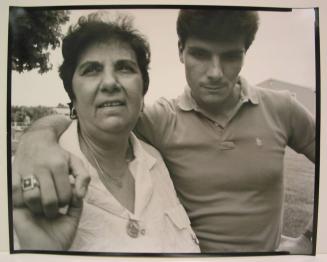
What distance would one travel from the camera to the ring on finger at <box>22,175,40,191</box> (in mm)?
1356

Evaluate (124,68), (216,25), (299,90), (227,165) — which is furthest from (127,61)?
(299,90)

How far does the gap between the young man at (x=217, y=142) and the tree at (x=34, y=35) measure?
0.27m

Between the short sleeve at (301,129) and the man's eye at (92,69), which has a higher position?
the man's eye at (92,69)

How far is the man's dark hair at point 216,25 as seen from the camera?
1.39 metres

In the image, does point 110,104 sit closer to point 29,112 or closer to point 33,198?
point 29,112

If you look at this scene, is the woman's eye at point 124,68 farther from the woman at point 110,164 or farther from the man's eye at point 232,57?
the man's eye at point 232,57

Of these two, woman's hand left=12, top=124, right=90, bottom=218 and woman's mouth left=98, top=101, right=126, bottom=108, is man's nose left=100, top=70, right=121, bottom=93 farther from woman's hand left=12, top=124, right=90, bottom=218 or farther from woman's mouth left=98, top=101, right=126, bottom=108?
woman's hand left=12, top=124, right=90, bottom=218

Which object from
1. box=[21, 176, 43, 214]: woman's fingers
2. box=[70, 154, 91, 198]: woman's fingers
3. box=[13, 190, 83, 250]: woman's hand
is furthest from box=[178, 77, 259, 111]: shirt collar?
box=[21, 176, 43, 214]: woman's fingers

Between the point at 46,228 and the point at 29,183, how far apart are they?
205 mm

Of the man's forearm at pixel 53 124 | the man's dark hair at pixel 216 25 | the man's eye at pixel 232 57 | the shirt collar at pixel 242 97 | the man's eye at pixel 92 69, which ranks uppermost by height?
the man's dark hair at pixel 216 25

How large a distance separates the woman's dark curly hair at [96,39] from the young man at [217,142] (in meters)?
0.16

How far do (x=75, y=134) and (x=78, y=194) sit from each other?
0.85 ft

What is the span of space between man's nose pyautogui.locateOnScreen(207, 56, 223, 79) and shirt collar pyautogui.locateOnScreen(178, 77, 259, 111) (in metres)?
0.11

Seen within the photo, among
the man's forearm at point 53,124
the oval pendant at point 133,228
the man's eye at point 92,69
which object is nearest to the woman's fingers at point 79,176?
the man's forearm at point 53,124
